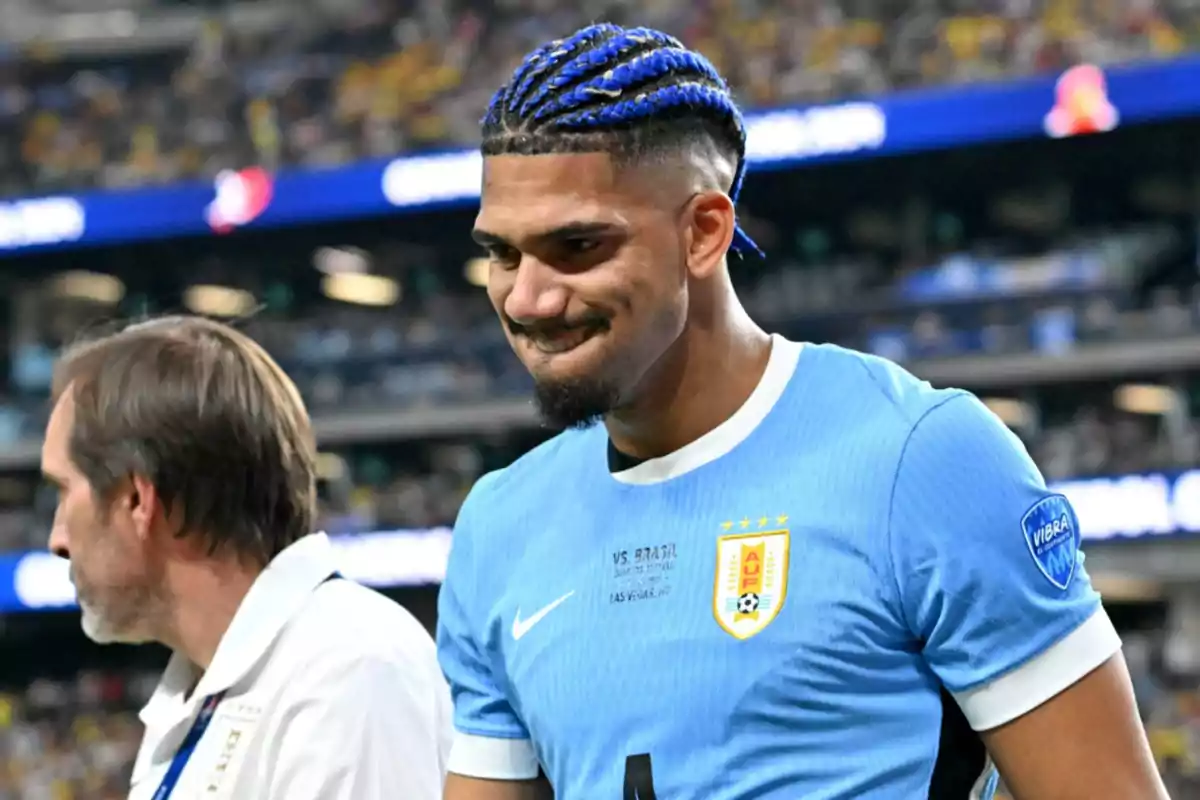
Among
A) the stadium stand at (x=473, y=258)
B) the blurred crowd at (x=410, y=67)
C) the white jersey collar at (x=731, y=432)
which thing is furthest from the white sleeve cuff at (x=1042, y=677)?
the blurred crowd at (x=410, y=67)

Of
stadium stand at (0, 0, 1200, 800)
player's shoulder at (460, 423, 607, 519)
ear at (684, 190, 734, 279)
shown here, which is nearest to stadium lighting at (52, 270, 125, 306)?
stadium stand at (0, 0, 1200, 800)

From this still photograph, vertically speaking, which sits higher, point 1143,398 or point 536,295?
point 536,295

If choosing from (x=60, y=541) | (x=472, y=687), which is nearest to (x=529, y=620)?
(x=472, y=687)

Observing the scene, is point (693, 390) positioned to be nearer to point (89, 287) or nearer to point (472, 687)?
point (472, 687)

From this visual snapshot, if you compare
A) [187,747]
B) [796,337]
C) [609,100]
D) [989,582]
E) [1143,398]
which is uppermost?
[609,100]

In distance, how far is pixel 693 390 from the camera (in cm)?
147

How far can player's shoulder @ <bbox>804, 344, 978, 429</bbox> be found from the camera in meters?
1.38

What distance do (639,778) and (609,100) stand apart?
21.8 inches

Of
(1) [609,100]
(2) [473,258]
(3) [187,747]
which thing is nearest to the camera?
(1) [609,100]

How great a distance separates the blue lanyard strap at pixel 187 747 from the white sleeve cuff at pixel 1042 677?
1.06 metres

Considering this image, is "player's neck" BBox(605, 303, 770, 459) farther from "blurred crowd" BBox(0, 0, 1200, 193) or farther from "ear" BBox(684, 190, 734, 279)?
"blurred crowd" BBox(0, 0, 1200, 193)

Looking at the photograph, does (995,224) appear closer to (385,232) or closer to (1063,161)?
(1063,161)

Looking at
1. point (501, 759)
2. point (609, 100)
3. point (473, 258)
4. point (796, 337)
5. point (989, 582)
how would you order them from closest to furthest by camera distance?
point (989, 582), point (609, 100), point (501, 759), point (796, 337), point (473, 258)

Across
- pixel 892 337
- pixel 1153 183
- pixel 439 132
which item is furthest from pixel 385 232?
pixel 1153 183
